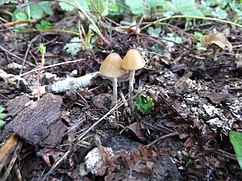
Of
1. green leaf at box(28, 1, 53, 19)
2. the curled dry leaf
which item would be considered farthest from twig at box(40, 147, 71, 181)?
green leaf at box(28, 1, 53, 19)

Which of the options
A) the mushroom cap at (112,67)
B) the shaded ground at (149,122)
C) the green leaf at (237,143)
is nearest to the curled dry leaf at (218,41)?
the shaded ground at (149,122)

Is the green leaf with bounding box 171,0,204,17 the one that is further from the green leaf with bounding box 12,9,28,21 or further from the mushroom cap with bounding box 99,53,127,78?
the green leaf with bounding box 12,9,28,21

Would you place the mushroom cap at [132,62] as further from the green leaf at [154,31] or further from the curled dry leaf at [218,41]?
the green leaf at [154,31]

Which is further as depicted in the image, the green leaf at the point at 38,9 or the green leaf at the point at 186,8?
the green leaf at the point at 38,9

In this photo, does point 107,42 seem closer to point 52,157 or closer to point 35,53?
point 35,53

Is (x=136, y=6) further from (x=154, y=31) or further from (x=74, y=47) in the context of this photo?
(x=74, y=47)

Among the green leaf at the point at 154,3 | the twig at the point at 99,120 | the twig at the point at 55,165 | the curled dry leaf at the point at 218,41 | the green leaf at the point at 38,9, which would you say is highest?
the green leaf at the point at 154,3
